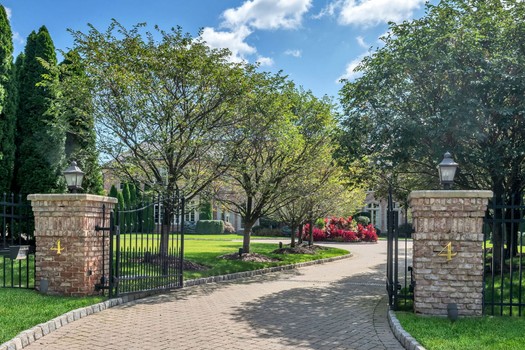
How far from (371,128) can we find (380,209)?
38030mm

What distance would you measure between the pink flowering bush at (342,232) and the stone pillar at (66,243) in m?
24.5

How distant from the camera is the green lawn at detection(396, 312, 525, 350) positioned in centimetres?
562

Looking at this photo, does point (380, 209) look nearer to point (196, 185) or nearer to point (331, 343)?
point (196, 185)

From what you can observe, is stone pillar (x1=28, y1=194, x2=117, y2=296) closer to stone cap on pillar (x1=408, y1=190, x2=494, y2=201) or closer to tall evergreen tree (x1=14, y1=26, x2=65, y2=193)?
stone cap on pillar (x1=408, y1=190, x2=494, y2=201)

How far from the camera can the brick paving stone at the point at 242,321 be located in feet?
20.0

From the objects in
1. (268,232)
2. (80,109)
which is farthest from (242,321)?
(268,232)

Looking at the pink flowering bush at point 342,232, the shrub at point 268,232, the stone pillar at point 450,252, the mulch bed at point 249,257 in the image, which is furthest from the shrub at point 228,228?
the stone pillar at point 450,252

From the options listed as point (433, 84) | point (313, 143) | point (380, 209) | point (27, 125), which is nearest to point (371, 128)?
point (433, 84)

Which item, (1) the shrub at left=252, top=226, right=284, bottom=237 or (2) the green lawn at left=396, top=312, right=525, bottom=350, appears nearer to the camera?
(2) the green lawn at left=396, top=312, right=525, bottom=350

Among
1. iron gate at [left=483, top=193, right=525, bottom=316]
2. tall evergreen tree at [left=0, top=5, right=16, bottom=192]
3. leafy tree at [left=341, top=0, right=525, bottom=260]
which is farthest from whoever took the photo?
tall evergreen tree at [left=0, top=5, right=16, bottom=192]

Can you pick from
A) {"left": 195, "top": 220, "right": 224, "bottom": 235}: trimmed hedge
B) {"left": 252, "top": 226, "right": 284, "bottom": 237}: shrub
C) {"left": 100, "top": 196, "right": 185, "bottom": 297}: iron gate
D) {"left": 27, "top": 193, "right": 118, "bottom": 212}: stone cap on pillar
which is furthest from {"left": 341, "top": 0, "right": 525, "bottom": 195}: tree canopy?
{"left": 195, "top": 220, "right": 224, "bottom": 235}: trimmed hedge

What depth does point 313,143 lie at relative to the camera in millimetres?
17062

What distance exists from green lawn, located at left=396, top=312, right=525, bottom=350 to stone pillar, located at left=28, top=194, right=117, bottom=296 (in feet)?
17.4

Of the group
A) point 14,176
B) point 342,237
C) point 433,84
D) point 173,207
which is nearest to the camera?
point 433,84
